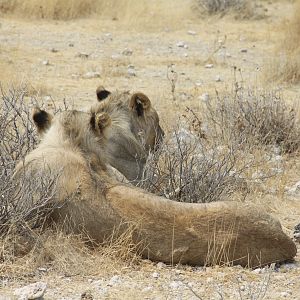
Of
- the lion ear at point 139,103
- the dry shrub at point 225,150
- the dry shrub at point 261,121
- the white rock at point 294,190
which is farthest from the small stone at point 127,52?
the lion ear at point 139,103

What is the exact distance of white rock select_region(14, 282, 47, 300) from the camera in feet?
14.8

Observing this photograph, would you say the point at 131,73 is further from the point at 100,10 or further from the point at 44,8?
the point at 100,10

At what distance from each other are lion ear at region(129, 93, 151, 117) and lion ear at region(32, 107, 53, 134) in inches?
31.9

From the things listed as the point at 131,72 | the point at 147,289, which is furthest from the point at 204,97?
the point at 147,289

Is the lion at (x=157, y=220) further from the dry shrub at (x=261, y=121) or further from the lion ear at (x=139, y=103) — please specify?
the dry shrub at (x=261, y=121)

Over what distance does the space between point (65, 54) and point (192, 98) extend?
387 cm

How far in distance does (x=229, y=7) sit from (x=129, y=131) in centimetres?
1244

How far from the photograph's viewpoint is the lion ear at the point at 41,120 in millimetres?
5926

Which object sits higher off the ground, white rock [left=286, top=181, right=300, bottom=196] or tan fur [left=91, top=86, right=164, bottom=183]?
tan fur [left=91, top=86, right=164, bottom=183]

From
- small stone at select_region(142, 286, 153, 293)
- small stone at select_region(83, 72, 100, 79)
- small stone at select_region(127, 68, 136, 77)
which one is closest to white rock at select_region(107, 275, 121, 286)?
small stone at select_region(142, 286, 153, 293)

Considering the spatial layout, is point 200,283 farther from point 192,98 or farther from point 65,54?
point 65,54

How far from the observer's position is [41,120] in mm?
5949

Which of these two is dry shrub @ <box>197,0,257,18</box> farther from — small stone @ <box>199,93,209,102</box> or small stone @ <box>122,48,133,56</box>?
small stone @ <box>199,93,209,102</box>

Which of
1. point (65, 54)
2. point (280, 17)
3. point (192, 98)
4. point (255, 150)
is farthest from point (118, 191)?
point (280, 17)
